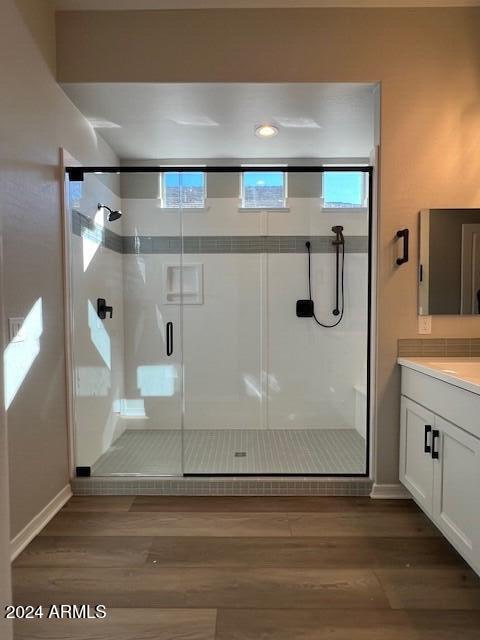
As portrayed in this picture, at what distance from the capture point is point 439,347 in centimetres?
227

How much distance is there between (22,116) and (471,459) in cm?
269

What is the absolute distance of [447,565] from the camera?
173 cm

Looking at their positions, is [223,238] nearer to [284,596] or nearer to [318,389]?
[318,389]

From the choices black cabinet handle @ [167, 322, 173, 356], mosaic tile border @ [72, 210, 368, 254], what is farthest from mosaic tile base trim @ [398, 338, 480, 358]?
black cabinet handle @ [167, 322, 173, 356]

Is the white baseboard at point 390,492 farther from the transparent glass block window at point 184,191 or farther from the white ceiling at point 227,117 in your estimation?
the transparent glass block window at point 184,191

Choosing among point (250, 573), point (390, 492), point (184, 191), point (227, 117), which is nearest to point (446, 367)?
point (390, 492)

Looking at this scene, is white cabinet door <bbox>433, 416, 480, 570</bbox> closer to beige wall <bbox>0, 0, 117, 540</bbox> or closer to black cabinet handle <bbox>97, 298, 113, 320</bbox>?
beige wall <bbox>0, 0, 117, 540</bbox>

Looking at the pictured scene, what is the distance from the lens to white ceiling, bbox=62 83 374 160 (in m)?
2.30

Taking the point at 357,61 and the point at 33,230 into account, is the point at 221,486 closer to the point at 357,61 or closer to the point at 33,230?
the point at 33,230

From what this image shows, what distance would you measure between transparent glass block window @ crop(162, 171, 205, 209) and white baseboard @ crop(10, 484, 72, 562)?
7.85 feet

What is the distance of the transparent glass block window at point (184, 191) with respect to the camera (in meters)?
3.26

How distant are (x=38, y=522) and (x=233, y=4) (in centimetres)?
317

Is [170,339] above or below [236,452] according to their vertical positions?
above

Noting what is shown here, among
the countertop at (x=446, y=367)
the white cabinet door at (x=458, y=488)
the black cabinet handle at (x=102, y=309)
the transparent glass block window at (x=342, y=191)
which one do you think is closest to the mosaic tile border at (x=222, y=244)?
the transparent glass block window at (x=342, y=191)
